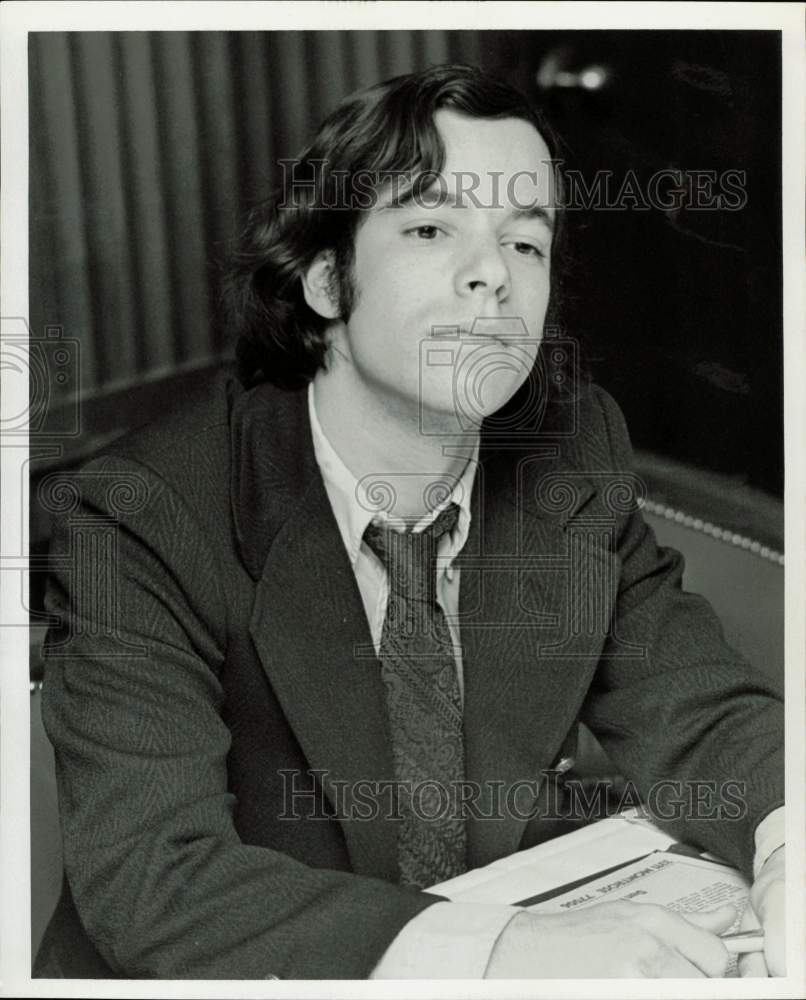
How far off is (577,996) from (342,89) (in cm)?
89

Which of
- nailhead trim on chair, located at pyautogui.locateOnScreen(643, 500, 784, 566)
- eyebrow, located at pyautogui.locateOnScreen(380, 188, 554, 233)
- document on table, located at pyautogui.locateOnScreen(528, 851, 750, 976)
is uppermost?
eyebrow, located at pyautogui.locateOnScreen(380, 188, 554, 233)

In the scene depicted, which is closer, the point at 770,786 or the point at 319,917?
the point at 319,917

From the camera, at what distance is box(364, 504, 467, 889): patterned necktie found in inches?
43.1

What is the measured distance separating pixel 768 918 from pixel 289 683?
19.6 inches

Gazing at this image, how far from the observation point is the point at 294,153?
3.59 feet

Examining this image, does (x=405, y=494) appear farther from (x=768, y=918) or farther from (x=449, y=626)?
(x=768, y=918)

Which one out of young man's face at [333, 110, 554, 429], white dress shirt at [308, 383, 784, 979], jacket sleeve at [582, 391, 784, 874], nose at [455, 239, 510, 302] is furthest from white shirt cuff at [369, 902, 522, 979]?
nose at [455, 239, 510, 302]

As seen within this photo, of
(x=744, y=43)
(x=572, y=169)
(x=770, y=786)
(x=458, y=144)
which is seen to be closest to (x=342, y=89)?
(x=458, y=144)

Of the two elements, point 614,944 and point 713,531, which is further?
point 713,531

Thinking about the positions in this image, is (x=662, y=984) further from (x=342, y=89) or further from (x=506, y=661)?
(x=342, y=89)

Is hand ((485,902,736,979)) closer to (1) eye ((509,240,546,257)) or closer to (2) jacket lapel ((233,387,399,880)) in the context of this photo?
(2) jacket lapel ((233,387,399,880))

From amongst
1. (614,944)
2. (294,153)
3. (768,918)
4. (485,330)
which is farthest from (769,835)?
(294,153)

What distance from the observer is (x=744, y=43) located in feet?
3.75

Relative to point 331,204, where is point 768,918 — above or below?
below
